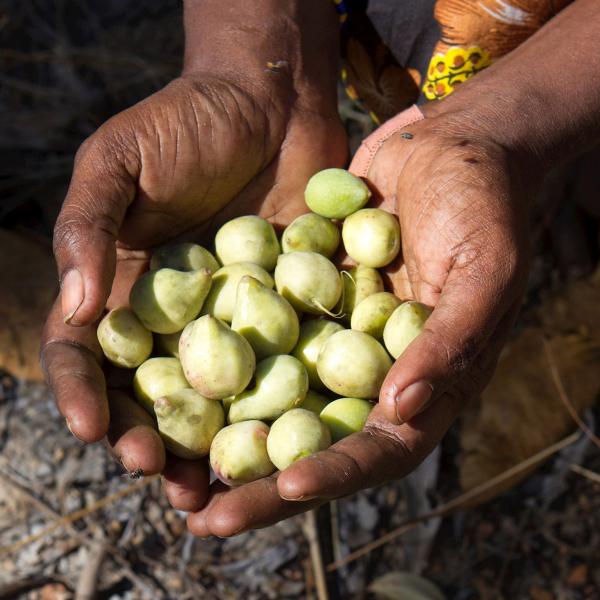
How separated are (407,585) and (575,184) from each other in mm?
1754

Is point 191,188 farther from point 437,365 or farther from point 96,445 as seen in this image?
point 96,445

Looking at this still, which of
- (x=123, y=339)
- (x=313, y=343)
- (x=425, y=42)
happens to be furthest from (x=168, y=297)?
(x=425, y=42)

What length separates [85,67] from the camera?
371 cm

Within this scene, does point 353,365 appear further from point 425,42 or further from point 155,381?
point 425,42

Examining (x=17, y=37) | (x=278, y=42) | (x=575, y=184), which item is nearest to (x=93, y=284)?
(x=278, y=42)

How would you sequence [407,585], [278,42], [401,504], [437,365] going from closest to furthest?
1. [437,365]
2. [278,42]
3. [407,585]
4. [401,504]

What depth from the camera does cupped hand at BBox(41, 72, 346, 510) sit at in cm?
149

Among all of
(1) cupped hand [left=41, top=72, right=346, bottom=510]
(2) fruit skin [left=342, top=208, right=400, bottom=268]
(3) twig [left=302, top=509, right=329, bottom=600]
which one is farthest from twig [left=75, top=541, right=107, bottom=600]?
(2) fruit skin [left=342, top=208, right=400, bottom=268]

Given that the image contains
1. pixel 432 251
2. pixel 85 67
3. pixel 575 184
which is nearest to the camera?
pixel 432 251

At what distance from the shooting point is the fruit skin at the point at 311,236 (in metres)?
1.88

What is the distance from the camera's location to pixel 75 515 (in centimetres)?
240

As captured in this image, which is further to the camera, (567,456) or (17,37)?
(17,37)

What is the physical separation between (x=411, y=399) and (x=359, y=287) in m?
0.53

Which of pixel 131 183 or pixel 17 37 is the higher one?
pixel 131 183
